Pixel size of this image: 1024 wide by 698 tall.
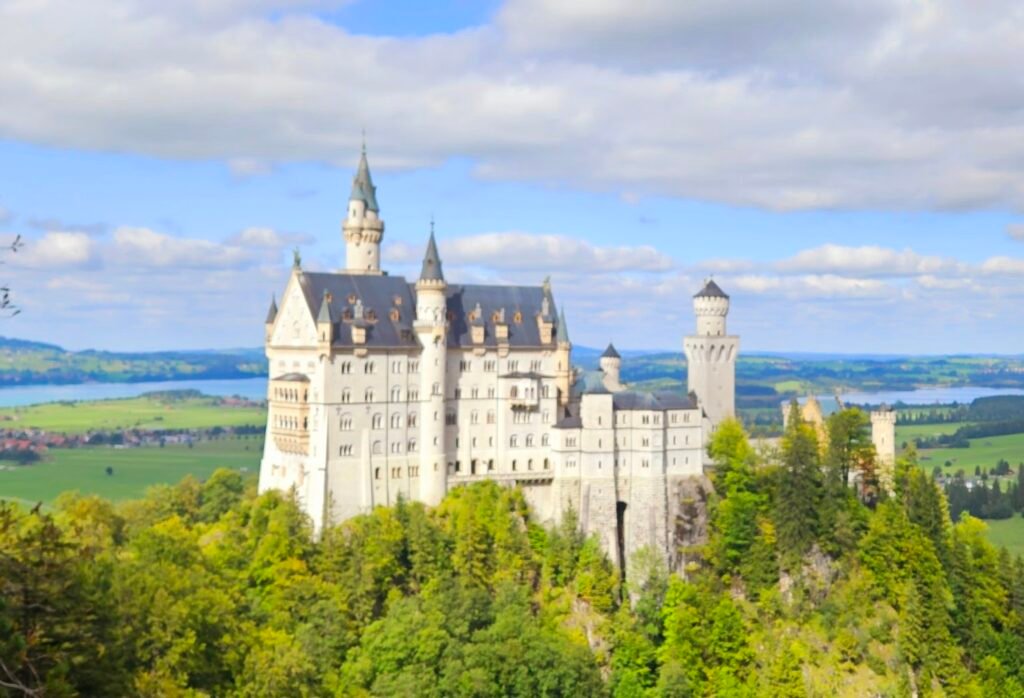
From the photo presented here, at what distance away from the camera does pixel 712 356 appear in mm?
90562

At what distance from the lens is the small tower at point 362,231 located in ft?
286

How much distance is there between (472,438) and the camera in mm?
84000

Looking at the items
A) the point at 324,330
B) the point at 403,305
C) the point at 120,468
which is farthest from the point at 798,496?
the point at 120,468

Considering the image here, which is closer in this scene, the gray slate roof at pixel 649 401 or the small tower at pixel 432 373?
the small tower at pixel 432 373

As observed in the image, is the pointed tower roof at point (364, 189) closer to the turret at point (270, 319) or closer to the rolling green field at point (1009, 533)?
the turret at point (270, 319)

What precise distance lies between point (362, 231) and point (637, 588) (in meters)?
30.3

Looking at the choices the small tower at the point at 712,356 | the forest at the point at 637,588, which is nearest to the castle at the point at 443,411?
the forest at the point at 637,588

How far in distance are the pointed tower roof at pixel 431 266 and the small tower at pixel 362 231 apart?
6438 mm

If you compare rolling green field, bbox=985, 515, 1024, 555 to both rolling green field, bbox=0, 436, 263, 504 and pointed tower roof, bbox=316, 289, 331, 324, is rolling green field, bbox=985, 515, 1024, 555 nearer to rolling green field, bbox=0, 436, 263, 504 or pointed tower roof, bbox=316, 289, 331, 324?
rolling green field, bbox=0, 436, 263, 504

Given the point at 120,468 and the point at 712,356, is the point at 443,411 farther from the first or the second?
the point at 120,468

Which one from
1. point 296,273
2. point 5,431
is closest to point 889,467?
point 296,273

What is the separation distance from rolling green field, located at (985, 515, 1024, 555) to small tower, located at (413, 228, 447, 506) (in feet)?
226

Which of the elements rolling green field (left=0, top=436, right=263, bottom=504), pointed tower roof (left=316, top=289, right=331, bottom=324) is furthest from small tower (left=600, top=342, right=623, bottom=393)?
rolling green field (left=0, top=436, right=263, bottom=504)

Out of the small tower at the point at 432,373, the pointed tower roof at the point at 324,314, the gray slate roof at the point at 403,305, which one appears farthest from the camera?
the small tower at the point at 432,373
